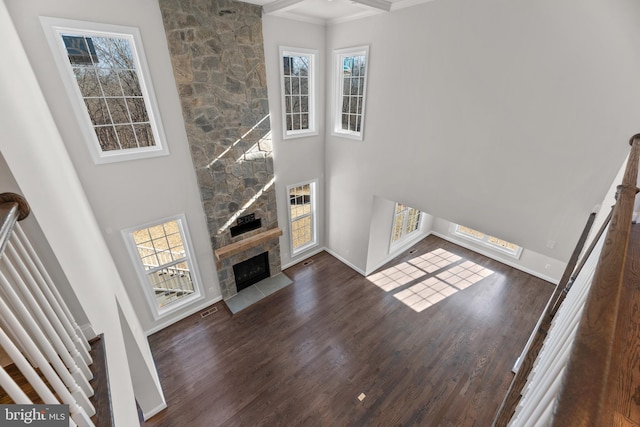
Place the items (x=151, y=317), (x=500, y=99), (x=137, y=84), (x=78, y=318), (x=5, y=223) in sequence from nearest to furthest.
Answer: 1. (x=5, y=223)
2. (x=78, y=318)
3. (x=500, y=99)
4. (x=137, y=84)
5. (x=151, y=317)

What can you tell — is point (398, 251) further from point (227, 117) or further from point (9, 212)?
point (9, 212)

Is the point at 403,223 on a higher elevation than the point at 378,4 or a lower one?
lower

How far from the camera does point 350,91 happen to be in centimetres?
574

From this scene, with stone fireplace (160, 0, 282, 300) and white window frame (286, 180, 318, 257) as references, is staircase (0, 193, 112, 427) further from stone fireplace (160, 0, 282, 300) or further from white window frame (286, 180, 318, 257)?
white window frame (286, 180, 318, 257)

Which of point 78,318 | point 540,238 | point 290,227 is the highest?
point 78,318

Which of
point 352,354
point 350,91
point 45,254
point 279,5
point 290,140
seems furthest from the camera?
point 290,140

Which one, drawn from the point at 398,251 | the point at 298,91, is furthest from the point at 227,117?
the point at 398,251

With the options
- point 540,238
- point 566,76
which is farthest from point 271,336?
point 566,76

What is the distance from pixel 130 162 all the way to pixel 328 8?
4.28 meters

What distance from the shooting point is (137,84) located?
398 cm

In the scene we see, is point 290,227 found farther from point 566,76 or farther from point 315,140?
point 566,76

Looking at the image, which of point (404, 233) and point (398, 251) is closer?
point (398, 251)

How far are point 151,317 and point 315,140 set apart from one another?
5.12 metres

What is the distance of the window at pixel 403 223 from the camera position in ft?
24.4
